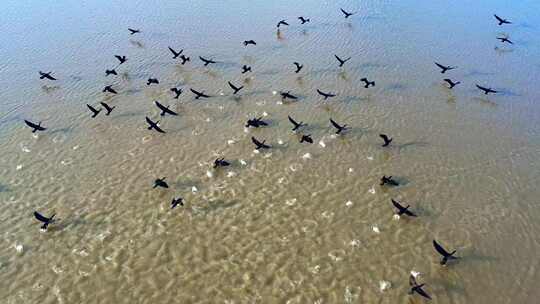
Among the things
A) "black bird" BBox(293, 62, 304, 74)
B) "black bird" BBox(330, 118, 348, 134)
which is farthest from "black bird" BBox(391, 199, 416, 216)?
"black bird" BBox(293, 62, 304, 74)

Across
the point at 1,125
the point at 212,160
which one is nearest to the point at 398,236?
the point at 212,160

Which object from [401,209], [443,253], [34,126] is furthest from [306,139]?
[34,126]

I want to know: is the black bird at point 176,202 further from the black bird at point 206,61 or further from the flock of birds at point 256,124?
the black bird at point 206,61

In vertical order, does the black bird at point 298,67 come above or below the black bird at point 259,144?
→ below

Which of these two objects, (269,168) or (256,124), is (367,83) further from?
(269,168)

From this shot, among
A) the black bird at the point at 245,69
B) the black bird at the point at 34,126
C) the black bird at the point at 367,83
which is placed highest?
the black bird at the point at 34,126

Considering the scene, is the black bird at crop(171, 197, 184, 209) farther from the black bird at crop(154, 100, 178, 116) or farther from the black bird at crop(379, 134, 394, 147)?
the black bird at crop(379, 134, 394, 147)

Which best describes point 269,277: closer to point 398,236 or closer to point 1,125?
point 398,236

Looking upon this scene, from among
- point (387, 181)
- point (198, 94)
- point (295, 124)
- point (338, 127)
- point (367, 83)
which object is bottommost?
point (367, 83)

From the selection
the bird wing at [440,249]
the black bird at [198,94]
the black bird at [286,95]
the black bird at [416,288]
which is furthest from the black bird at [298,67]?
the black bird at [416,288]
